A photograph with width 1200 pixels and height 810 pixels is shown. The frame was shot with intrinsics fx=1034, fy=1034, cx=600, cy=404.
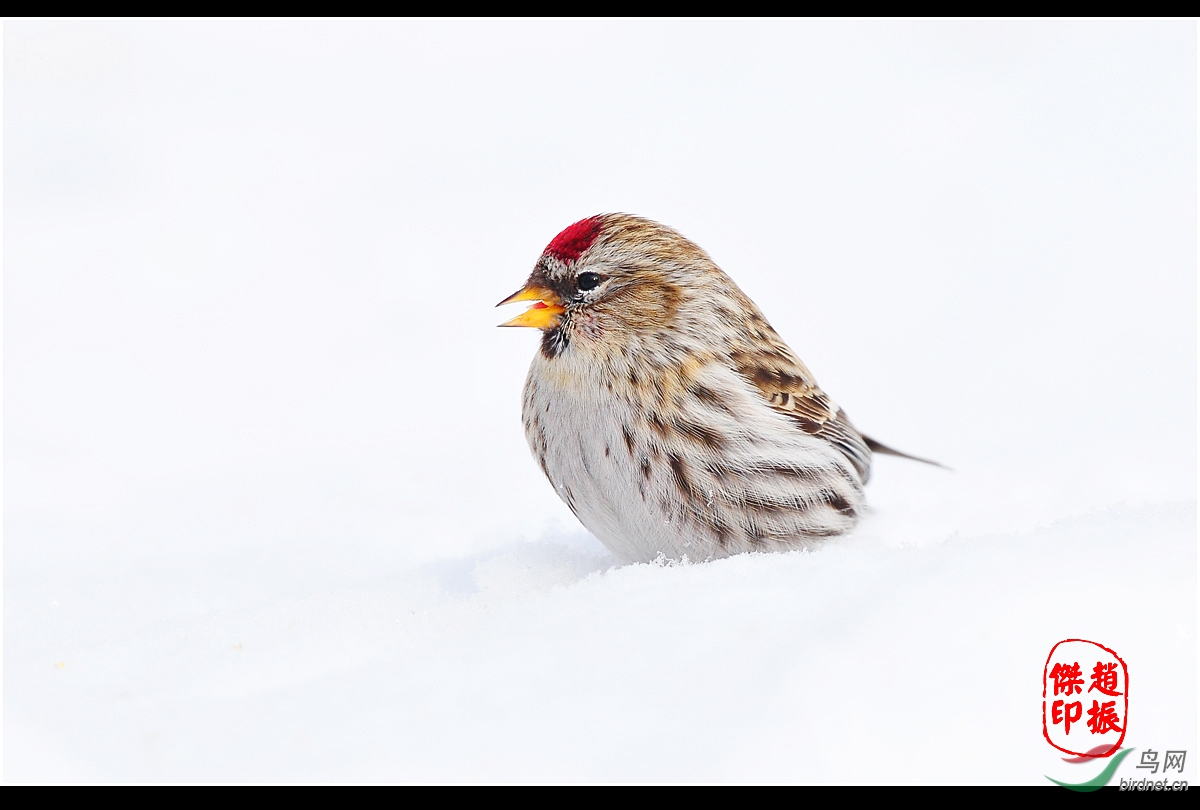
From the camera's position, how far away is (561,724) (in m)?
1.48

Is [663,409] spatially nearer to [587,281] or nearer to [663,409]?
[663,409]

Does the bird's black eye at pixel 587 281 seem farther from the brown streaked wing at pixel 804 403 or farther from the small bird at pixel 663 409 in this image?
the brown streaked wing at pixel 804 403

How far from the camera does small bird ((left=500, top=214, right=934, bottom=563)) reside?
2455mm

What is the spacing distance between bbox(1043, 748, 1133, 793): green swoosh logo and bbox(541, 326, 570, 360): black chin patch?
153 cm

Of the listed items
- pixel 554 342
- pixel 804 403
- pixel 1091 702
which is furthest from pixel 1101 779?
pixel 554 342

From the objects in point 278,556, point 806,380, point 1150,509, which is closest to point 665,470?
point 806,380

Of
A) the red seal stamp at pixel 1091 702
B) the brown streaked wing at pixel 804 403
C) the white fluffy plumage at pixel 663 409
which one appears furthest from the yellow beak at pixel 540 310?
the red seal stamp at pixel 1091 702

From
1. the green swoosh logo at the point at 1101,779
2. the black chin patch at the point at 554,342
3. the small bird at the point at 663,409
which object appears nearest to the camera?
the green swoosh logo at the point at 1101,779

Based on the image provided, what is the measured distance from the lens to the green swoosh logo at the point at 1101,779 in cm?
138

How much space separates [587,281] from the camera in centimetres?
258

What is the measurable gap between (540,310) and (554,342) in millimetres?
90

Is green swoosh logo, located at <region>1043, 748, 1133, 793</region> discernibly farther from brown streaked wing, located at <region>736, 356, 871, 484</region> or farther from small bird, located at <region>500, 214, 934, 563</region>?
brown streaked wing, located at <region>736, 356, 871, 484</region>

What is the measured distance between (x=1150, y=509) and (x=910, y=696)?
791 mm

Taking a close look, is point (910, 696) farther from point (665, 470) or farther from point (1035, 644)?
point (665, 470)
